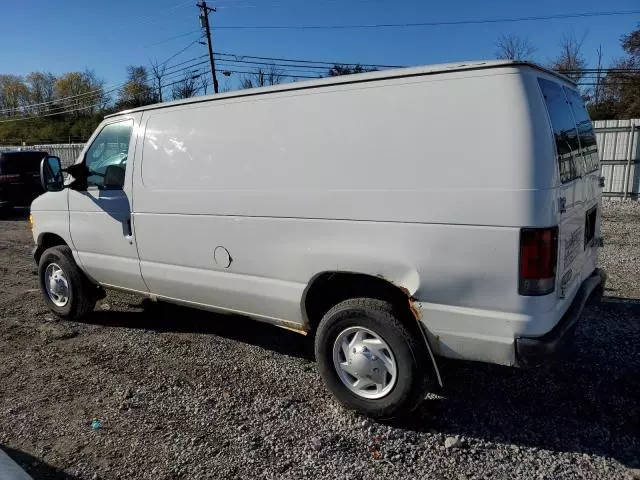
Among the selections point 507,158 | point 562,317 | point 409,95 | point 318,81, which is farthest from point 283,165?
point 562,317

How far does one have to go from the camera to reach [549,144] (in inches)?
110

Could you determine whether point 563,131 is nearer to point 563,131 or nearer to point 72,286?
point 563,131

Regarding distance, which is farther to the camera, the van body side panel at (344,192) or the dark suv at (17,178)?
the dark suv at (17,178)

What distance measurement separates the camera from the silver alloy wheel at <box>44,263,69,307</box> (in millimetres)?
5582

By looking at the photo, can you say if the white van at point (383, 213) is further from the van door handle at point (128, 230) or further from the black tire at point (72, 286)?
the black tire at point (72, 286)

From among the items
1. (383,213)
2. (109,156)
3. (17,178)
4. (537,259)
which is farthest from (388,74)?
(17,178)

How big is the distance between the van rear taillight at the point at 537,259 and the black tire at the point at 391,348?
76 centimetres

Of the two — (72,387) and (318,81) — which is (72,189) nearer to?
(72,387)

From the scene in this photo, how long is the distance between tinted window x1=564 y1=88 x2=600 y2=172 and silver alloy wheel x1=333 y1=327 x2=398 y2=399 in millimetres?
1905

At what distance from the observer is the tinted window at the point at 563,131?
2990 mm

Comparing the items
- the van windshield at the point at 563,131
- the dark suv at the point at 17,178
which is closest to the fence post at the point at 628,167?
the van windshield at the point at 563,131

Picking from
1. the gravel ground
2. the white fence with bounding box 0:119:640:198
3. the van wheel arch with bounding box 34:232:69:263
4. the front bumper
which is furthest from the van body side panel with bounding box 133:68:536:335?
the white fence with bounding box 0:119:640:198

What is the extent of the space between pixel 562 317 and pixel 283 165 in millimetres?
2019

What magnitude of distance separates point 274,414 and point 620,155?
14.0m
